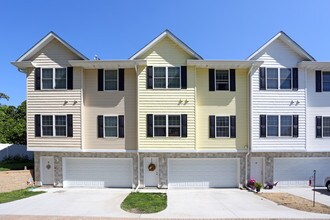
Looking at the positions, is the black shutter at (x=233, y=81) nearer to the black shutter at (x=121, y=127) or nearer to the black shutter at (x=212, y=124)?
the black shutter at (x=212, y=124)

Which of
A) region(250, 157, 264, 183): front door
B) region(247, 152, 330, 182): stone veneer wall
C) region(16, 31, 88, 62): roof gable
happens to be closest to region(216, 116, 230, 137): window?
region(247, 152, 330, 182): stone veneer wall

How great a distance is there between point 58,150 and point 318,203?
53.2ft

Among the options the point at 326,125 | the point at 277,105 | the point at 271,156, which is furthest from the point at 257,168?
the point at 326,125

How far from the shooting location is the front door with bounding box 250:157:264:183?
16172 millimetres

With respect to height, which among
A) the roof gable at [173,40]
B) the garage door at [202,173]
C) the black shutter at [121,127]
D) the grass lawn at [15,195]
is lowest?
the grass lawn at [15,195]

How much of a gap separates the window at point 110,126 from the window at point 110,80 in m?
2.07

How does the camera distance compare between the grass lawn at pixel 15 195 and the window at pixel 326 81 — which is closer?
the grass lawn at pixel 15 195

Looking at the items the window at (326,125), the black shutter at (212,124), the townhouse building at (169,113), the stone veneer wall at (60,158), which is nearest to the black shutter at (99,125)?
the townhouse building at (169,113)

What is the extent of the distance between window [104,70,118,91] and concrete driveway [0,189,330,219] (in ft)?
23.3

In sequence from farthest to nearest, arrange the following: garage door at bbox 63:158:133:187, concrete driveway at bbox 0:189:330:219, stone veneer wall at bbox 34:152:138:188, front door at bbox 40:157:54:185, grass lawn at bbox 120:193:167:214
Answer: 1. front door at bbox 40:157:54:185
2. garage door at bbox 63:158:133:187
3. stone veneer wall at bbox 34:152:138:188
4. grass lawn at bbox 120:193:167:214
5. concrete driveway at bbox 0:189:330:219

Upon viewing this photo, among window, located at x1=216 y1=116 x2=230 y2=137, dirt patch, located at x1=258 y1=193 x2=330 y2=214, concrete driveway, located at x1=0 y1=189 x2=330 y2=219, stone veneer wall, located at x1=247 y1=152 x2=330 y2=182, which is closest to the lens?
concrete driveway, located at x1=0 y1=189 x2=330 y2=219

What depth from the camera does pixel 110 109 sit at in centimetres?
1555

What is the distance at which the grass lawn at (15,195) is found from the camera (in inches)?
496

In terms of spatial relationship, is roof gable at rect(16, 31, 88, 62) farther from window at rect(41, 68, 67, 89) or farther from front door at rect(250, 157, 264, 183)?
front door at rect(250, 157, 264, 183)
